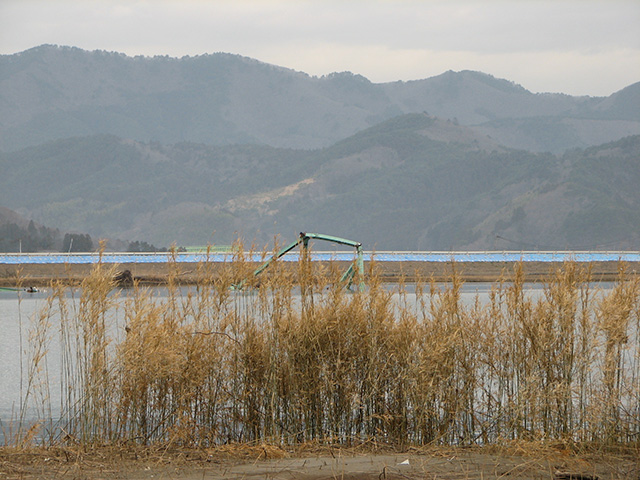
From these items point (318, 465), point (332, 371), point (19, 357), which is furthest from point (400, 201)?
point (318, 465)

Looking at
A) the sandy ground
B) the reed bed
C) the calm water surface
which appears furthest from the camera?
the calm water surface

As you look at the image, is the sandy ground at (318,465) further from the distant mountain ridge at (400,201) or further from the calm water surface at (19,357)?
the distant mountain ridge at (400,201)

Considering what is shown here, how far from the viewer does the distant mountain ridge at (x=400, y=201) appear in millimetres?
133375

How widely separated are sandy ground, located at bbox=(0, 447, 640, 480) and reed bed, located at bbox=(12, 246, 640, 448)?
289 mm

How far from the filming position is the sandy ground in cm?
686

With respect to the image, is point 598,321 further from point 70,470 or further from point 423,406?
point 70,470

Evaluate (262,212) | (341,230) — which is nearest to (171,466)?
(341,230)

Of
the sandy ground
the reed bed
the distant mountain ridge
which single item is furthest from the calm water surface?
the distant mountain ridge

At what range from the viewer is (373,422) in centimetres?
826

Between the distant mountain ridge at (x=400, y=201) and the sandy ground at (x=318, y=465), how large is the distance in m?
119

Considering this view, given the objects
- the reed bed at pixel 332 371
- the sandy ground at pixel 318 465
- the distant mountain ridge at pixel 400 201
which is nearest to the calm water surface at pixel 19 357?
the reed bed at pixel 332 371

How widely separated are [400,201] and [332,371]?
161939mm

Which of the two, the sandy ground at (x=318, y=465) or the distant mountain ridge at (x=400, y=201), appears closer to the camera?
the sandy ground at (x=318, y=465)

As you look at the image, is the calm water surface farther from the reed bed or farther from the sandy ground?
the sandy ground
